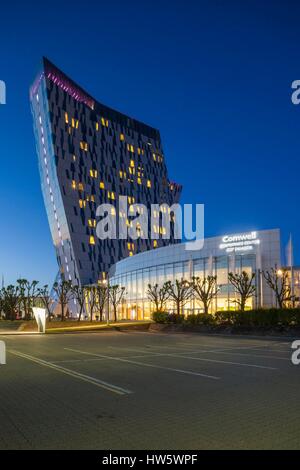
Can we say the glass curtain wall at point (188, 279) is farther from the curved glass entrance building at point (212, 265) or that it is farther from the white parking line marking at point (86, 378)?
the white parking line marking at point (86, 378)

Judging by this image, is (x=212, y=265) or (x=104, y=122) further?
(x=104, y=122)

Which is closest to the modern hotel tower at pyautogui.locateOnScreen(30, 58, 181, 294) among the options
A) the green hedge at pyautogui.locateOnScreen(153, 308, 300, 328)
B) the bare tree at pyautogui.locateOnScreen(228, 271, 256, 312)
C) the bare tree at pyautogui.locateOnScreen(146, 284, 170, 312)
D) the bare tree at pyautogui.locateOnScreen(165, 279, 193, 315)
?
the bare tree at pyautogui.locateOnScreen(146, 284, 170, 312)

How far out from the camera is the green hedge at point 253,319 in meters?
34.8

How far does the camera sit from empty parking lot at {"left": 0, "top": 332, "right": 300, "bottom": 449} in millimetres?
6387

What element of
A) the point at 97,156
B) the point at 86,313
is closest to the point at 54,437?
the point at 86,313

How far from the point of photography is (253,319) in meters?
37.7

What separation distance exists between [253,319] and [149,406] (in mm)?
30624

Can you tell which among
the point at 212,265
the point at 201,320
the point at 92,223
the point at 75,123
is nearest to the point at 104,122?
the point at 75,123

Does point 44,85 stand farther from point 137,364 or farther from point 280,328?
point 137,364

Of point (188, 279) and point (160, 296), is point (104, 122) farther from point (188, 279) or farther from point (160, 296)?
point (160, 296)

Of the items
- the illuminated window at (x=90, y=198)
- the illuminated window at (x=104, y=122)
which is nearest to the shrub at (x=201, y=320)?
the illuminated window at (x=90, y=198)

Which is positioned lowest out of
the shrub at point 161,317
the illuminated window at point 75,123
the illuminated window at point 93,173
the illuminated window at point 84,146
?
the shrub at point 161,317

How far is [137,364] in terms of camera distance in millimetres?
15648

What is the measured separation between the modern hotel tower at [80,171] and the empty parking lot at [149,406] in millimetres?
91022
